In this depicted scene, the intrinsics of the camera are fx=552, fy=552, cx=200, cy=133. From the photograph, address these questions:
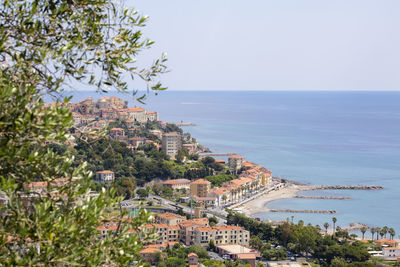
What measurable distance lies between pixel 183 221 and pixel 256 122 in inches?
2000

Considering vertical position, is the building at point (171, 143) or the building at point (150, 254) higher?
the building at point (171, 143)

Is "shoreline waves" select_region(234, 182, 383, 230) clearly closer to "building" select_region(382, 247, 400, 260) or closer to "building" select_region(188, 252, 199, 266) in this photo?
"building" select_region(382, 247, 400, 260)

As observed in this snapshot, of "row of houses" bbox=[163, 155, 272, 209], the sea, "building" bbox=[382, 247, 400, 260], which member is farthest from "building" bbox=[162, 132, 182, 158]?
"building" bbox=[382, 247, 400, 260]

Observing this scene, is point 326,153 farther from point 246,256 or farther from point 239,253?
point 246,256

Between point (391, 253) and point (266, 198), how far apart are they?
11.1 m

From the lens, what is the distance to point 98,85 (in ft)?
7.91

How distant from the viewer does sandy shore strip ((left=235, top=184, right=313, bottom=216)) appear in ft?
83.0

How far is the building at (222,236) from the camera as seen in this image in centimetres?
1834

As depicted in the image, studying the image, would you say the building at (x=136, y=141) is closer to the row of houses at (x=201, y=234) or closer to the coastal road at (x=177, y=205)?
the coastal road at (x=177, y=205)

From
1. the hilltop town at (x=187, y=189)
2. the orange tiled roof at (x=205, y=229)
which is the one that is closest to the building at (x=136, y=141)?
the hilltop town at (x=187, y=189)

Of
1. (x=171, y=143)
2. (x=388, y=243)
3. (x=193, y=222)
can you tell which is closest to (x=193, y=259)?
(x=193, y=222)

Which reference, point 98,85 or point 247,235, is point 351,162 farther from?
point 98,85

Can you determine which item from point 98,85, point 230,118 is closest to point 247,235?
point 98,85

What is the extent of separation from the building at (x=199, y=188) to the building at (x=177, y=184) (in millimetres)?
934
